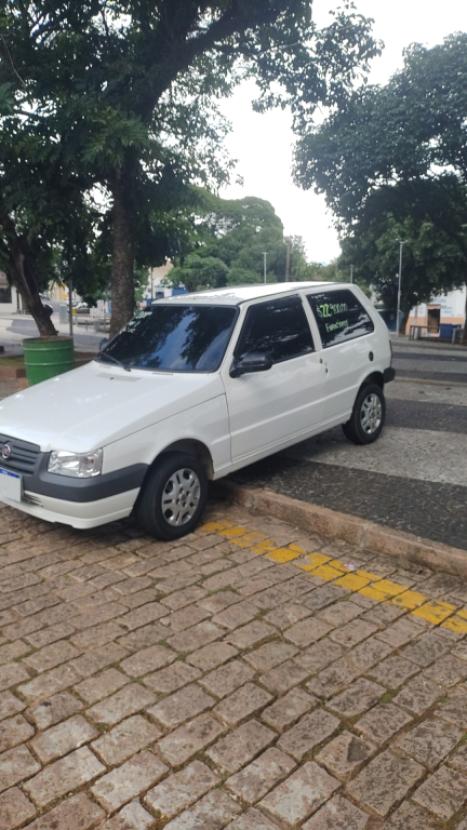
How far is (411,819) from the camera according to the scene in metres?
2.35

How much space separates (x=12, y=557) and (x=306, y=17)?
9841 mm

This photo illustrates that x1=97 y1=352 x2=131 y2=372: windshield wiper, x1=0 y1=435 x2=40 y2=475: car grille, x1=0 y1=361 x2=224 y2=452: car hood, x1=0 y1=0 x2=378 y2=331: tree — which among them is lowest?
x1=0 y1=435 x2=40 y2=475: car grille

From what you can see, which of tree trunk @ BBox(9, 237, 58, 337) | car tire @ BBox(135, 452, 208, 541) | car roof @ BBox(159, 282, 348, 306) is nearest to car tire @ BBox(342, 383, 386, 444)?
car roof @ BBox(159, 282, 348, 306)

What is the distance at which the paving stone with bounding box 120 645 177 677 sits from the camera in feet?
10.5

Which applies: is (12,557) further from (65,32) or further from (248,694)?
(65,32)

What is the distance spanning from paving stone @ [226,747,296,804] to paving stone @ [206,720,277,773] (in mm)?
38

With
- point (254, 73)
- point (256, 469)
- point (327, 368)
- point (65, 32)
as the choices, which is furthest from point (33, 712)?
point (254, 73)

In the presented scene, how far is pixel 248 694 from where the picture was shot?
3029 millimetres

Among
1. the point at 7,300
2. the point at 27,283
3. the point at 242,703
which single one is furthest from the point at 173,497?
the point at 7,300

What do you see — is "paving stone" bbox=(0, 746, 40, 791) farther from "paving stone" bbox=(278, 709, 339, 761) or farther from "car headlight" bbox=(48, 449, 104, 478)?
"car headlight" bbox=(48, 449, 104, 478)

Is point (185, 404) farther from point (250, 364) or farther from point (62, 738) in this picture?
point (62, 738)


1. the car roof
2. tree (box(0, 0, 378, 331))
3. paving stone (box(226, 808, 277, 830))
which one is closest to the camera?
paving stone (box(226, 808, 277, 830))

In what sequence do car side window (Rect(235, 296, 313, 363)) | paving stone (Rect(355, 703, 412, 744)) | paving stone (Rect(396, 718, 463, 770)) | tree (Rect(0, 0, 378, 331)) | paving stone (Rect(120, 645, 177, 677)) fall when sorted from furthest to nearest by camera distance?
tree (Rect(0, 0, 378, 331)), car side window (Rect(235, 296, 313, 363)), paving stone (Rect(120, 645, 177, 677)), paving stone (Rect(355, 703, 412, 744)), paving stone (Rect(396, 718, 463, 770))

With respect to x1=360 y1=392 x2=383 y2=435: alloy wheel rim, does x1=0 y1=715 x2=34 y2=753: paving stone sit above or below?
below
